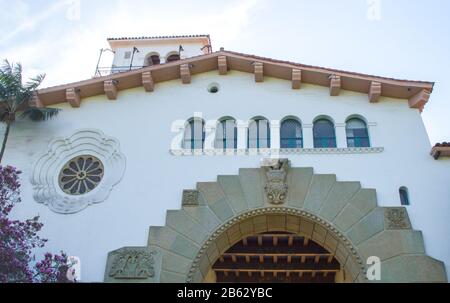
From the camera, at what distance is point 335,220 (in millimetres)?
12430

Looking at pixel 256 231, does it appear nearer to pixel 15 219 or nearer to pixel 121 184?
pixel 121 184

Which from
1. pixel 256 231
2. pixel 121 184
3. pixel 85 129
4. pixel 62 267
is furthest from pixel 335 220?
pixel 85 129

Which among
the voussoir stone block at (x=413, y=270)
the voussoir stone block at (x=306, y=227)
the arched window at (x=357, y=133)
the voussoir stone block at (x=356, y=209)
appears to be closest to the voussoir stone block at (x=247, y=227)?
the voussoir stone block at (x=306, y=227)

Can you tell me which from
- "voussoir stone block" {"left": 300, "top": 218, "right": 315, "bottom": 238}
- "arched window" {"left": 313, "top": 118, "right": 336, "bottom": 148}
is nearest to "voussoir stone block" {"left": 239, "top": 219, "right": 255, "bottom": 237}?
"voussoir stone block" {"left": 300, "top": 218, "right": 315, "bottom": 238}

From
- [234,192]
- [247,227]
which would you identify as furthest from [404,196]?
[234,192]

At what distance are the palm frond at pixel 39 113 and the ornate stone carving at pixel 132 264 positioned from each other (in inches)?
207

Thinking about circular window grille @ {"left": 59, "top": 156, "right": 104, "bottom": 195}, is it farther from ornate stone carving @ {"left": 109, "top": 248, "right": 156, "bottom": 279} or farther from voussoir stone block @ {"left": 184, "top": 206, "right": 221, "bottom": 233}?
voussoir stone block @ {"left": 184, "top": 206, "right": 221, "bottom": 233}

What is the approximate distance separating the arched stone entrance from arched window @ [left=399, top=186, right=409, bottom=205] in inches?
15.7

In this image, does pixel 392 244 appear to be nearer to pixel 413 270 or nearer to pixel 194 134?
pixel 413 270

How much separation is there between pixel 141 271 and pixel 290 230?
14.1ft

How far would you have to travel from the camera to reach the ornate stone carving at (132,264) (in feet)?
38.9

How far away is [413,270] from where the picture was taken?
11.4 metres

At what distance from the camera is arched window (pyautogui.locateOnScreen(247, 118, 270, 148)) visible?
14031 millimetres
